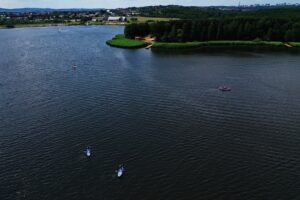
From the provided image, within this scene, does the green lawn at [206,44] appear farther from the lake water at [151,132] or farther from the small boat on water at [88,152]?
the small boat on water at [88,152]

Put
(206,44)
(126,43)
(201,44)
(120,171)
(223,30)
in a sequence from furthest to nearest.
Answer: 1. (223,30)
2. (126,43)
3. (206,44)
4. (201,44)
5. (120,171)

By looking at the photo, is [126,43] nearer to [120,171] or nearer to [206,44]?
[206,44]

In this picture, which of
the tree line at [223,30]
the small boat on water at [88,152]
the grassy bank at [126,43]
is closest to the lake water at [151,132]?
the small boat on water at [88,152]

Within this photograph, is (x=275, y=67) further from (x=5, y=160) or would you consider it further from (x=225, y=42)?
(x=5, y=160)

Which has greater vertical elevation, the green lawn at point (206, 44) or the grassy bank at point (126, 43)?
the green lawn at point (206, 44)

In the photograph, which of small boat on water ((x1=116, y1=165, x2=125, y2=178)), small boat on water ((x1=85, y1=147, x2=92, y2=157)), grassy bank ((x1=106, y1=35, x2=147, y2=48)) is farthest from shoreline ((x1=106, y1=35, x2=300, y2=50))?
small boat on water ((x1=116, y1=165, x2=125, y2=178))

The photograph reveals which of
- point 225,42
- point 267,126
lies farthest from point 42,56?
point 267,126

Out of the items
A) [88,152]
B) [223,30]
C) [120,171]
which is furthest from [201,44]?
[120,171]
